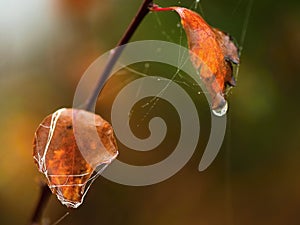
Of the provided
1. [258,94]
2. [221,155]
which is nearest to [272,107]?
[258,94]

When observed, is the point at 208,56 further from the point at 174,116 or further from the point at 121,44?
the point at 174,116

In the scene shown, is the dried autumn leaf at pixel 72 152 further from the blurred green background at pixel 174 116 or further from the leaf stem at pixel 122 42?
the blurred green background at pixel 174 116

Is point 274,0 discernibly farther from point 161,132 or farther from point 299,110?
point 161,132

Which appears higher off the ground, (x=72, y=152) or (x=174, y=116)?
(x=72, y=152)

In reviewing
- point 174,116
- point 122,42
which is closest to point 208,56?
point 122,42

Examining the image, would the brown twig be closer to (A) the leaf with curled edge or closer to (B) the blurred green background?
(A) the leaf with curled edge

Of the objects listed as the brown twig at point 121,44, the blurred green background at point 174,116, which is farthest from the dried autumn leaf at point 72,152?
the blurred green background at point 174,116
